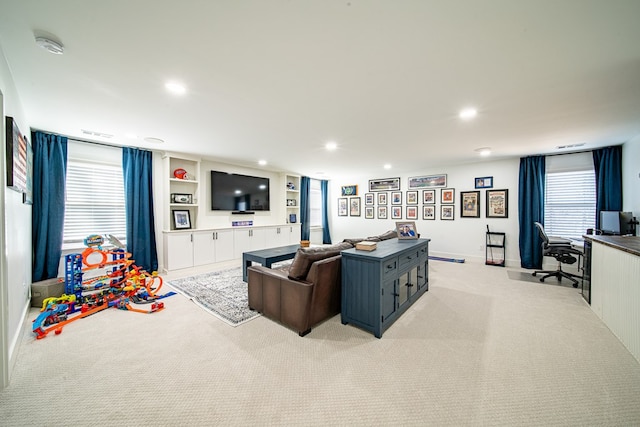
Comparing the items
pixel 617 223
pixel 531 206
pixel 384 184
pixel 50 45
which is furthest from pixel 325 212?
pixel 50 45

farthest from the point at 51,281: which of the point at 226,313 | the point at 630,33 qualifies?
the point at 630,33

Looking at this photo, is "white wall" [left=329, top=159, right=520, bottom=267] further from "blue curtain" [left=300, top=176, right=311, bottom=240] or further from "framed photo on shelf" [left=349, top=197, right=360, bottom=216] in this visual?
"blue curtain" [left=300, top=176, right=311, bottom=240]

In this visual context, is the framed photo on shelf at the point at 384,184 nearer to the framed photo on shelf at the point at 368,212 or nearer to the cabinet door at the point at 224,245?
the framed photo on shelf at the point at 368,212

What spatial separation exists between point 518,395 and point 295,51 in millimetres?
2858

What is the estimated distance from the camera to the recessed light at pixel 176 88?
6.98 feet

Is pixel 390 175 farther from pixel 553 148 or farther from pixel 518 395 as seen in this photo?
pixel 518 395

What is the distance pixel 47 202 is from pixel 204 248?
7.84 ft

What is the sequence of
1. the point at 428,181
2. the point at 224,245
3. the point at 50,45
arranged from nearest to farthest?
1. the point at 50,45
2. the point at 224,245
3. the point at 428,181

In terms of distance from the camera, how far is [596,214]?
433 cm

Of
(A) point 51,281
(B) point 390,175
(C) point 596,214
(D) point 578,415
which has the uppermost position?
(B) point 390,175

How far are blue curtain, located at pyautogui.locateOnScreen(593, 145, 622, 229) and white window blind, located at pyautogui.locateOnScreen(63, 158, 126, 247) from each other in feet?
28.8

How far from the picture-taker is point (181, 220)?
4.96 metres

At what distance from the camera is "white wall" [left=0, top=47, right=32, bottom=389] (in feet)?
5.53

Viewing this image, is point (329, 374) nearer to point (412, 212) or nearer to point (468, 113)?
point (468, 113)
